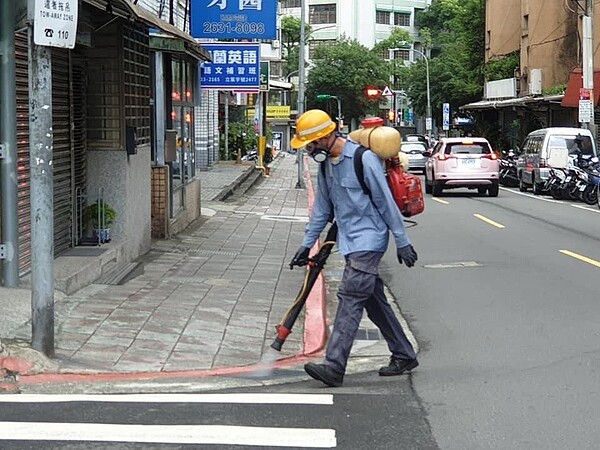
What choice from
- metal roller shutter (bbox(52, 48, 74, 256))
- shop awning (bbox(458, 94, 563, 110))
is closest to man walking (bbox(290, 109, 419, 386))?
metal roller shutter (bbox(52, 48, 74, 256))

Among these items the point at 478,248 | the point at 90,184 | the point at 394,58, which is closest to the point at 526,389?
the point at 90,184

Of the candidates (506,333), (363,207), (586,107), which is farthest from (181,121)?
(586,107)

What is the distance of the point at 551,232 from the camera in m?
17.7

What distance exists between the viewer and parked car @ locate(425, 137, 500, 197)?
89.8 feet

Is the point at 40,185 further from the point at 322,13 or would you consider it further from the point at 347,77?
the point at 322,13

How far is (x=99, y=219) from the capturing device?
11641 millimetres

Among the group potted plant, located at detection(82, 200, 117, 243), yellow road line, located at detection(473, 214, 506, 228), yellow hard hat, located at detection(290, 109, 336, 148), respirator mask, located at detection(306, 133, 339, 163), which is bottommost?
yellow road line, located at detection(473, 214, 506, 228)

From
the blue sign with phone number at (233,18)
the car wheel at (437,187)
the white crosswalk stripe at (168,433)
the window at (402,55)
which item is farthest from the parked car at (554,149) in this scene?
the window at (402,55)

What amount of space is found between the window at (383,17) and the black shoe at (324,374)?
88439 mm

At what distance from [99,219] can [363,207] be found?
569 cm

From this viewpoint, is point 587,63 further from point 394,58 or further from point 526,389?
point 394,58

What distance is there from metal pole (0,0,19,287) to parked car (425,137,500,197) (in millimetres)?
19626

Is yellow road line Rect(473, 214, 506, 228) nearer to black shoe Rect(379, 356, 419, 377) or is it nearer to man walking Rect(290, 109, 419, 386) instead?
black shoe Rect(379, 356, 419, 377)

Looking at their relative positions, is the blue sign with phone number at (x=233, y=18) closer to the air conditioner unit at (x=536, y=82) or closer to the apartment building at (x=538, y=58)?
the apartment building at (x=538, y=58)
